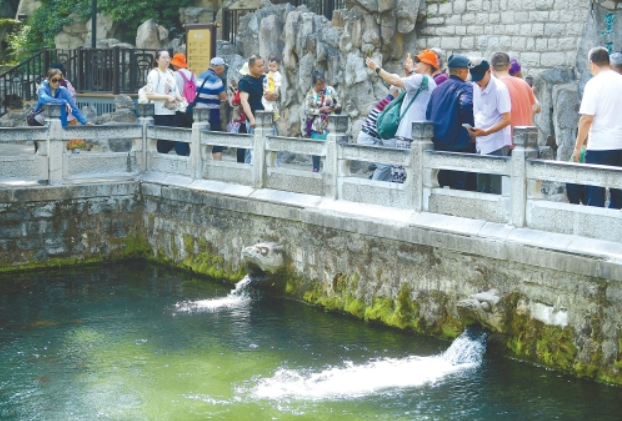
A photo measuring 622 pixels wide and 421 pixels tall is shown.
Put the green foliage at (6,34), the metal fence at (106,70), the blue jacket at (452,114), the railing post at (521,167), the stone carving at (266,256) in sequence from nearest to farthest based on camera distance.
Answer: the railing post at (521,167), the blue jacket at (452,114), the stone carving at (266,256), the metal fence at (106,70), the green foliage at (6,34)

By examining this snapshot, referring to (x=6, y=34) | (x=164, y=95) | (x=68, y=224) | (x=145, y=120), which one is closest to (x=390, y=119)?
(x=164, y=95)

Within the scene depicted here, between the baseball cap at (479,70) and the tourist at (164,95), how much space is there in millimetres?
5591

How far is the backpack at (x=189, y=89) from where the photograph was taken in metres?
15.5

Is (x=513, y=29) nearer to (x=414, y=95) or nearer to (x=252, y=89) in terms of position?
(x=252, y=89)

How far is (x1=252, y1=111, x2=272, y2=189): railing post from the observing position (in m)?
12.9

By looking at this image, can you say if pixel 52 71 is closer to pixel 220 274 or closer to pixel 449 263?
pixel 220 274

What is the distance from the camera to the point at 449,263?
10.6 meters

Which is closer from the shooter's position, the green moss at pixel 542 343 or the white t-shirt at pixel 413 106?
→ the green moss at pixel 542 343

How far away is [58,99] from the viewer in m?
15.6

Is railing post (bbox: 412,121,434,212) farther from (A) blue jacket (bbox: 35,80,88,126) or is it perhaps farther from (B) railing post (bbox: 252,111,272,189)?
(A) blue jacket (bbox: 35,80,88,126)

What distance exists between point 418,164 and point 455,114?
0.74 metres

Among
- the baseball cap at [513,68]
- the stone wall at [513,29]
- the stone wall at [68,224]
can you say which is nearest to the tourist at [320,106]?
the stone wall at [68,224]

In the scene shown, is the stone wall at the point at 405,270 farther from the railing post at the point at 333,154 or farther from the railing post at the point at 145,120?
the railing post at the point at 145,120

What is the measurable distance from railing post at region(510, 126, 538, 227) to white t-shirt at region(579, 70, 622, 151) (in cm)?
59
